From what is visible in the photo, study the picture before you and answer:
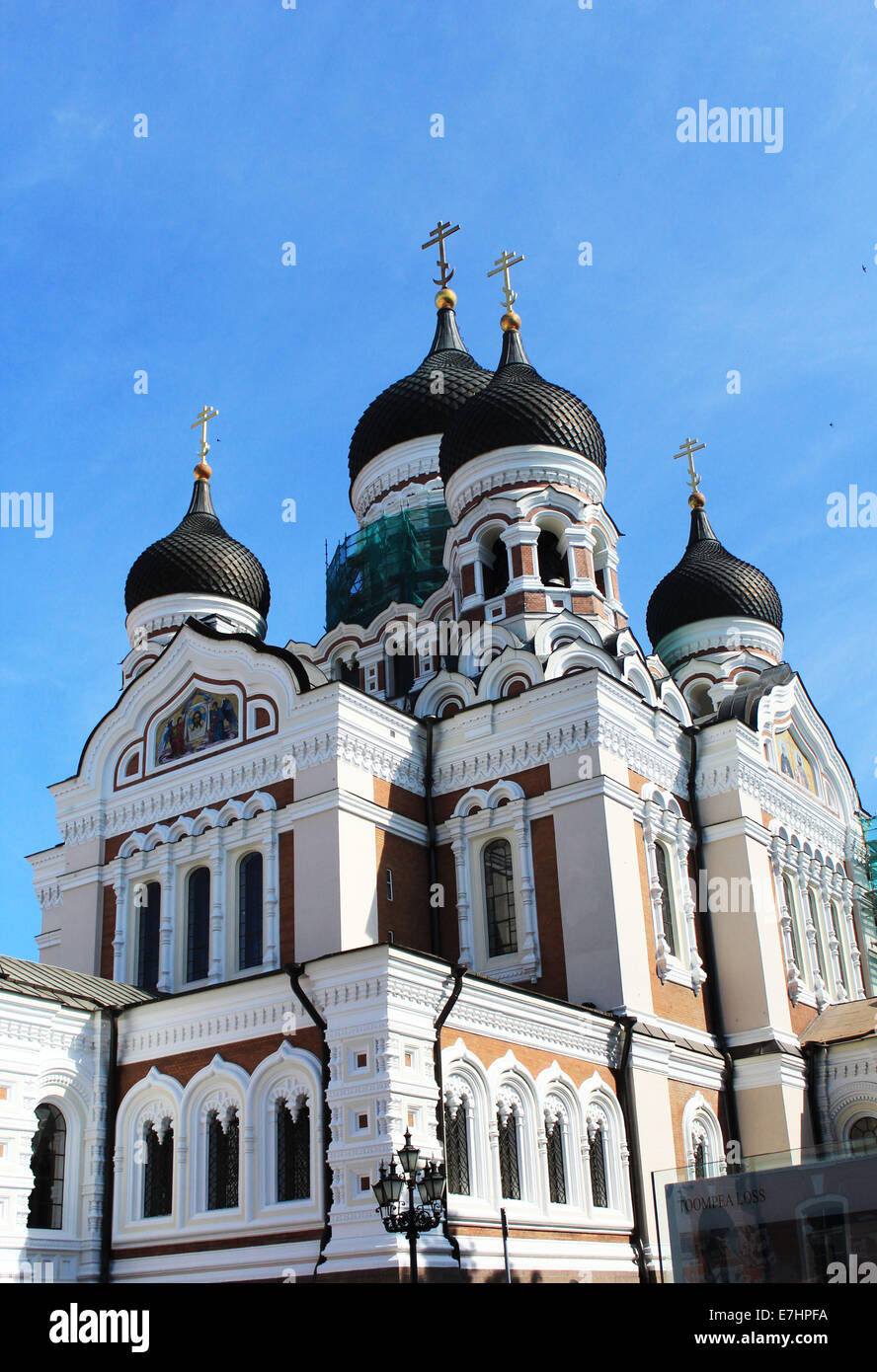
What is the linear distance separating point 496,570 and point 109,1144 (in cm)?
1009

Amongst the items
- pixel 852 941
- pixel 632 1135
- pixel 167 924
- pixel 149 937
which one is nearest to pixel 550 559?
pixel 852 941

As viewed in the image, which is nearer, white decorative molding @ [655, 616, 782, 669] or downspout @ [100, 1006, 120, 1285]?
downspout @ [100, 1006, 120, 1285]

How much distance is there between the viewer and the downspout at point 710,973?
15.4m

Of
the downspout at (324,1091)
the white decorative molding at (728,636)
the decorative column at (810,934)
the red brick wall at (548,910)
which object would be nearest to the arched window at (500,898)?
the red brick wall at (548,910)

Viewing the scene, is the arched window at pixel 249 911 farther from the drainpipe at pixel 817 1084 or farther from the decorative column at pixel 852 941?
the decorative column at pixel 852 941

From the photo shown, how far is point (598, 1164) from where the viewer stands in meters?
13.1

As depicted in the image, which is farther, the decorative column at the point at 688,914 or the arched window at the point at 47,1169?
the decorative column at the point at 688,914

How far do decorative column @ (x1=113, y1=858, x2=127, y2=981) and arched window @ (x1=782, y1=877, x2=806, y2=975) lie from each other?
27.9 ft

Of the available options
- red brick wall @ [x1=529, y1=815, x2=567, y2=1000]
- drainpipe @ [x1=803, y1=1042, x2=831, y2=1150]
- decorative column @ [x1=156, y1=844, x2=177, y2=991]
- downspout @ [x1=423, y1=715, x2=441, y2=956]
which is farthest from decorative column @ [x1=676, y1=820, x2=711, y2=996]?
decorative column @ [x1=156, y1=844, x2=177, y2=991]

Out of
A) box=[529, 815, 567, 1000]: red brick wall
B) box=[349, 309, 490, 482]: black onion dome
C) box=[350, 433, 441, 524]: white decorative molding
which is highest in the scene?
box=[349, 309, 490, 482]: black onion dome

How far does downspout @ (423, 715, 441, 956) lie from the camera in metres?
15.6

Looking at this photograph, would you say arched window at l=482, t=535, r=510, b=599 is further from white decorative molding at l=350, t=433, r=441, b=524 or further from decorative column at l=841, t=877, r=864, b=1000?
decorative column at l=841, t=877, r=864, b=1000

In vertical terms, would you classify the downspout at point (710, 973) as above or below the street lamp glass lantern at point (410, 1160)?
above

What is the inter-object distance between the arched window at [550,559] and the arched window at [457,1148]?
948 centimetres
